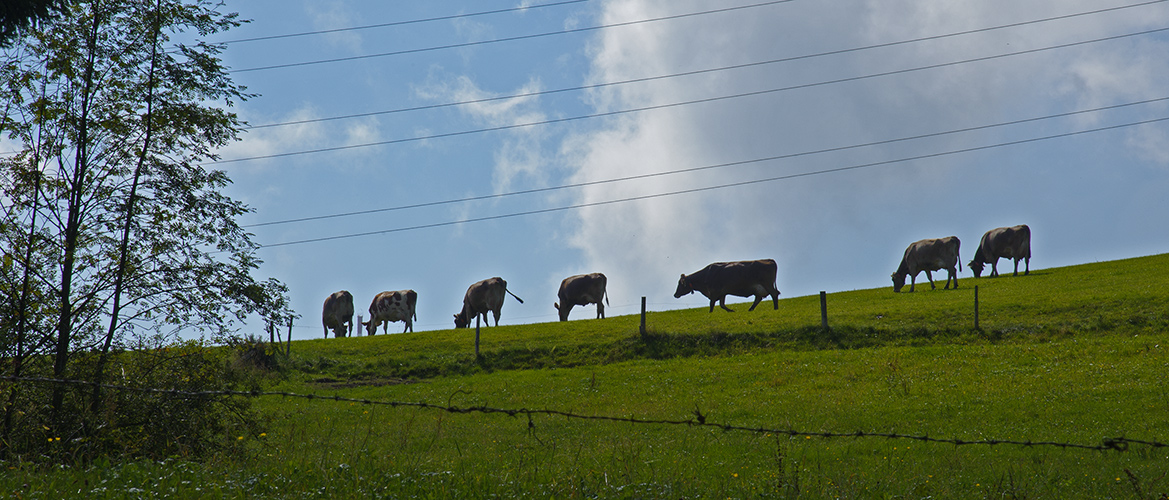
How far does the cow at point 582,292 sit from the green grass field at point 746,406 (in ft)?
39.4

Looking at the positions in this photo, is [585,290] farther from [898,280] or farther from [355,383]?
[355,383]

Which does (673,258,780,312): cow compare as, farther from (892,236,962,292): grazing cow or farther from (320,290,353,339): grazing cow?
(320,290,353,339): grazing cow

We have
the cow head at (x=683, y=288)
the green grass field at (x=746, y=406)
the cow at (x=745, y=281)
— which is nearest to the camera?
the green grass field at (x=746, y=406)

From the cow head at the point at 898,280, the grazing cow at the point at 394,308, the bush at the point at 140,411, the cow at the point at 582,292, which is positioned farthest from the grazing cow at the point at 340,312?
the bush at the point at 140,411

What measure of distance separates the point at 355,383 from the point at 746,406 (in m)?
14.0

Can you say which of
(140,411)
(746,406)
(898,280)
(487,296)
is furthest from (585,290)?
(140,411)

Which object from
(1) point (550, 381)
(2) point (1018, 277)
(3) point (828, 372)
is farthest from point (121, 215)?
(2) point (1018, 277)

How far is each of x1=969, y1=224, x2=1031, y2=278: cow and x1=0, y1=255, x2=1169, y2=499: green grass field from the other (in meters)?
6.13

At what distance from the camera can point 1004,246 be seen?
47.9 m

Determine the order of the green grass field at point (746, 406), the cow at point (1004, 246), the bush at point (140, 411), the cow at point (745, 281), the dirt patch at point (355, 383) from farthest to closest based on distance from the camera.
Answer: the cow at point (1004, 246) < the cow at point (745, 281) < the dirt patch at point (355, 383) < the bush at point (140, 411) < the green grass field at point (746, 406)

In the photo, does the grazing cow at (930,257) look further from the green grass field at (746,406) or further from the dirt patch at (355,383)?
the dirt patch at (355,383)

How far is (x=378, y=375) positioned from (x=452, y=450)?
53.2ft

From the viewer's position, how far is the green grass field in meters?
6.52

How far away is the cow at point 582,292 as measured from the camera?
50.2 meters
